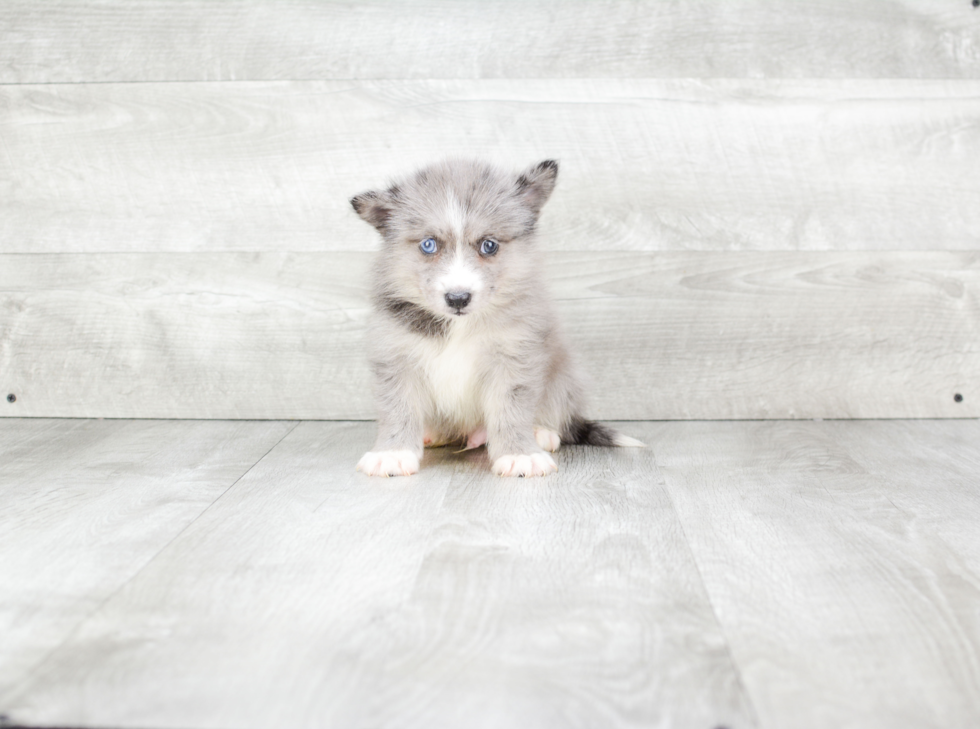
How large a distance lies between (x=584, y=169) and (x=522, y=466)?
42.7 inches

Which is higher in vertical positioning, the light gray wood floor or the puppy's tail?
the light gray wood floor

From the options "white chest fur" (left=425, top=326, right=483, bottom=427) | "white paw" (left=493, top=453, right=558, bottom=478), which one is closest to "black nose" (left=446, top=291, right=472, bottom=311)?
"white chest fur" (left=425, top=326, right=483, bottom=427)

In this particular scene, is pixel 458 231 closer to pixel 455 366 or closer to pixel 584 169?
pixel 455 366

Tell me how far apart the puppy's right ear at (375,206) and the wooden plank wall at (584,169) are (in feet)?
2.02

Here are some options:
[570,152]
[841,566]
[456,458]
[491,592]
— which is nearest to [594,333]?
[570,152]

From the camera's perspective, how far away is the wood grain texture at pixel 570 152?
274 cm

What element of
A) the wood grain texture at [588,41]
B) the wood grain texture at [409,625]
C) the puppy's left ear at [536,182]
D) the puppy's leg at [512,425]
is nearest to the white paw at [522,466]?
the puppy's leg at [512,425]

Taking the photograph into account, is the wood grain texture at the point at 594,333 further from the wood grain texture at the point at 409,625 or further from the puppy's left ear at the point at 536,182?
the wood grain texture at the point at 409,625

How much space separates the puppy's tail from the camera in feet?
7.98

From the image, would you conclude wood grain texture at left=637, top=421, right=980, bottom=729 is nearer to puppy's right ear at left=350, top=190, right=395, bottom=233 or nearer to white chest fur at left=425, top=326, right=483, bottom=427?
white chest fur at left=425, top=326, right=483, bottom=427

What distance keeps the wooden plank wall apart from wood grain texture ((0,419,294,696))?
0.40 m

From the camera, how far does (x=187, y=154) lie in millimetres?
2777

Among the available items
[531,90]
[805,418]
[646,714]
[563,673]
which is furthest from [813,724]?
[531,90]

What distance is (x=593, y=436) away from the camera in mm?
2465
